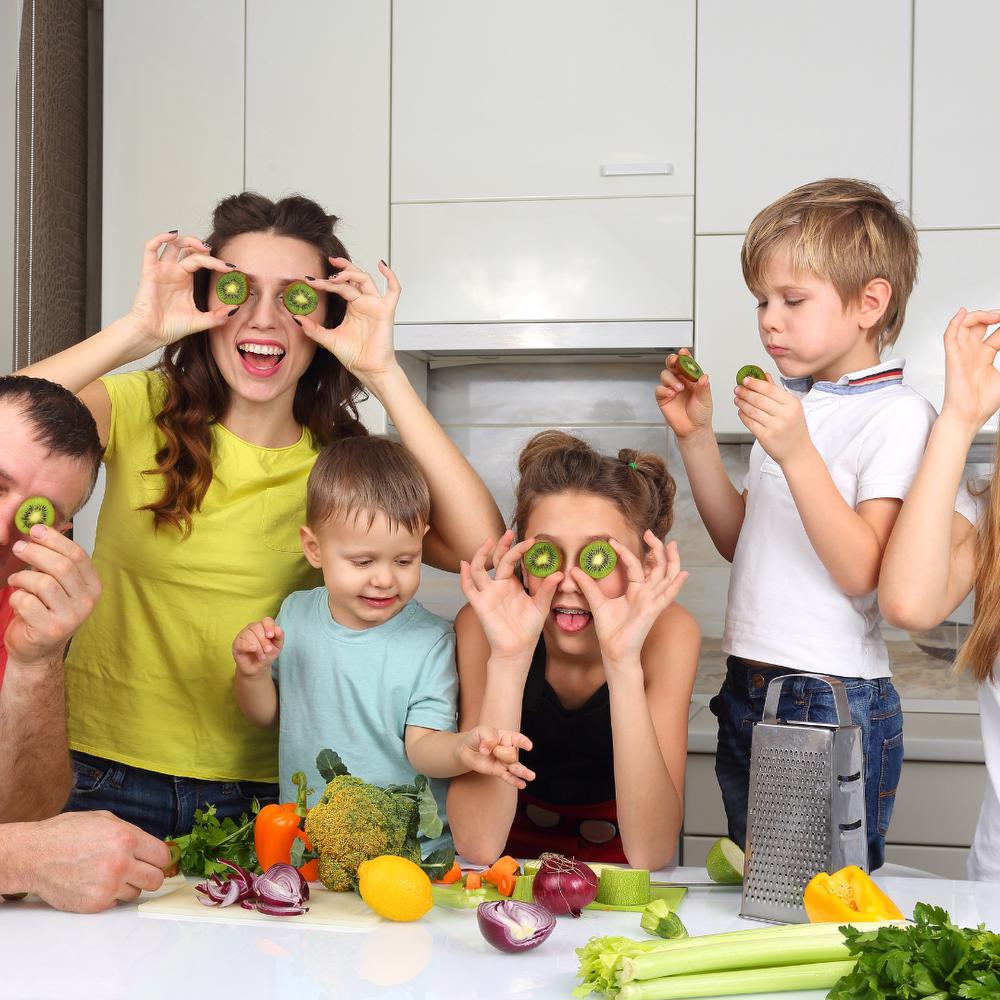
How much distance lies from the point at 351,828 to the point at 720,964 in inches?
16.1

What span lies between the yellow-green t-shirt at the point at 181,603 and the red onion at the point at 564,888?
70cm

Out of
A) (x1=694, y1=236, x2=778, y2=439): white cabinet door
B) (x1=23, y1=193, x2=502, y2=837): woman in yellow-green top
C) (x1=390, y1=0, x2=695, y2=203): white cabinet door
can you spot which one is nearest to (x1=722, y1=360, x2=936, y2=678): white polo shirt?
(x1=23, y1=193, x2=502, y2=837): woman in yellow-green top

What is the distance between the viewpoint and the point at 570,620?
164 cm

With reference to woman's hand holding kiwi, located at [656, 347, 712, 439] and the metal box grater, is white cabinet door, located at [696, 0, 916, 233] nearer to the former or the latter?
woman's hand holding kiwi, located at [656, 347, 712, 439]

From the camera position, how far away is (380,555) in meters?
1.61

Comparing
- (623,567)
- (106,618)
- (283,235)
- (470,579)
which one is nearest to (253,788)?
(106,618)

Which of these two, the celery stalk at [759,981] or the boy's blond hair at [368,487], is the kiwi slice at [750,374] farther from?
the celery stalk at [759,981]

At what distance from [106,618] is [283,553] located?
0.30 meters

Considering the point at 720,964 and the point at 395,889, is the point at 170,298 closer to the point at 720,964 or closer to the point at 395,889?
the point at 395,889

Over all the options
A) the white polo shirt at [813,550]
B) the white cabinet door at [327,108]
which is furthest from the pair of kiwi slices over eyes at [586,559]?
the white cabinet door at [327,108]

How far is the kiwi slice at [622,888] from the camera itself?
122cm

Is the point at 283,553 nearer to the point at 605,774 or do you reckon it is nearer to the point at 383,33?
the point at 605,774

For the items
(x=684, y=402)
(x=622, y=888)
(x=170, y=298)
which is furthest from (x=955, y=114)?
(x=622, y=888)

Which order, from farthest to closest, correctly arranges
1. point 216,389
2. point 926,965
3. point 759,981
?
1. point 216,389
2. point 759,981
3. point 926,965
